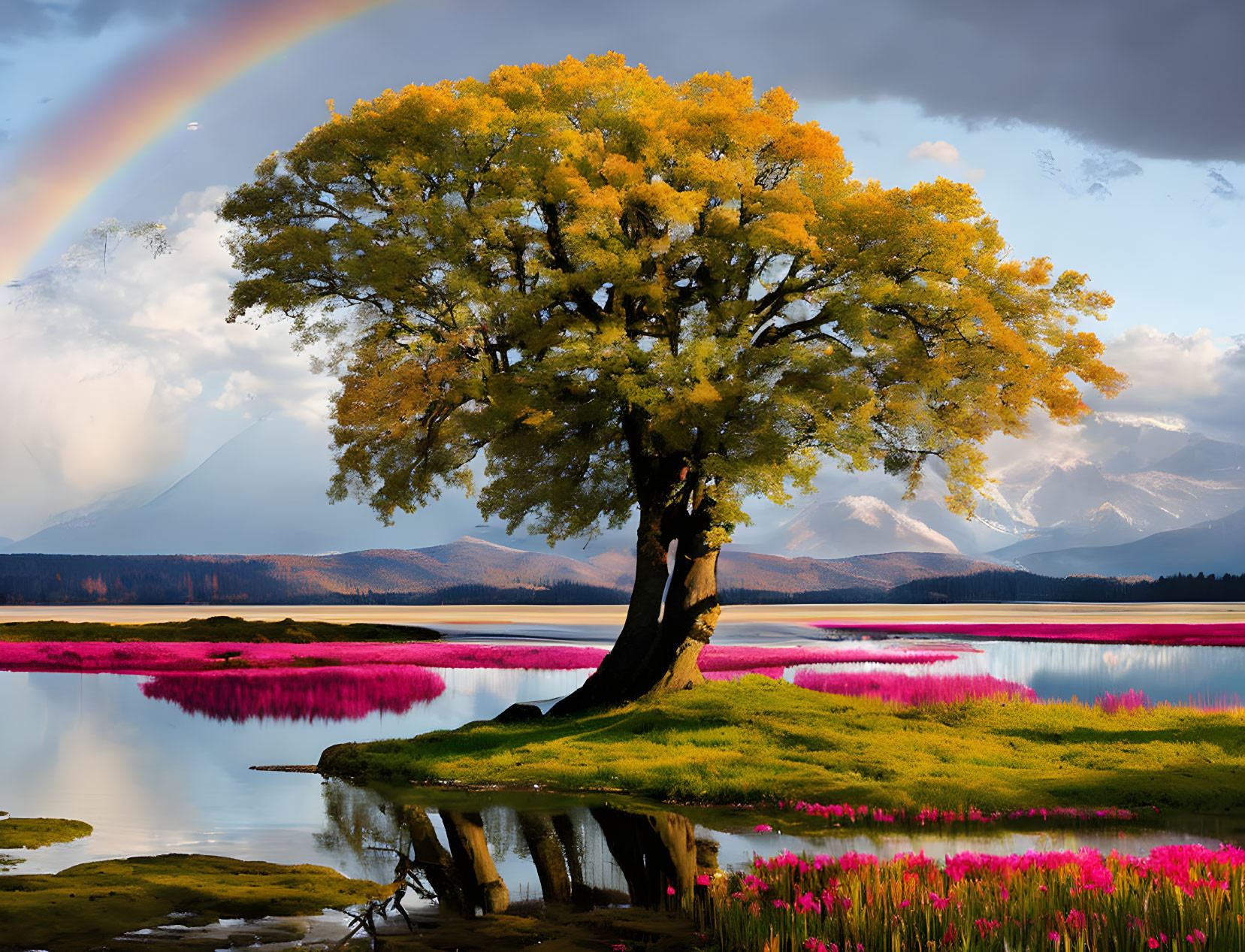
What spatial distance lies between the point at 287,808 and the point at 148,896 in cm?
571

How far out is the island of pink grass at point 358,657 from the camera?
41.7m

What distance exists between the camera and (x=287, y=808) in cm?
1570

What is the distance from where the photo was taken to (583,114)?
24344 mm

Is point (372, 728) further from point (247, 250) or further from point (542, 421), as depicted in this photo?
point (247, 250)

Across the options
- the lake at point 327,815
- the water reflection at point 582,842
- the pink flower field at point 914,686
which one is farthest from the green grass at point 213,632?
the water reflection at point 582,842

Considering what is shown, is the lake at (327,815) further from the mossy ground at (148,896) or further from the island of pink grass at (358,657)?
the island of pink grass at (358,657)

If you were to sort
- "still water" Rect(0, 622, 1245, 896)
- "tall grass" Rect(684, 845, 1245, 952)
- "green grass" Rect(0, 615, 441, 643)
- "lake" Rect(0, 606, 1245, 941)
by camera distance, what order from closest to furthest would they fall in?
"tall grass" Rect(684, 845, 1245, 952) < "lake" Rect(0, 606, 1245, 941) < "still water" Rect(0, 622, 1245, 896) < "green grass" Rect(0, 615, 441, 643)

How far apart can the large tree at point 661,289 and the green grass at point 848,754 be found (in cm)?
371

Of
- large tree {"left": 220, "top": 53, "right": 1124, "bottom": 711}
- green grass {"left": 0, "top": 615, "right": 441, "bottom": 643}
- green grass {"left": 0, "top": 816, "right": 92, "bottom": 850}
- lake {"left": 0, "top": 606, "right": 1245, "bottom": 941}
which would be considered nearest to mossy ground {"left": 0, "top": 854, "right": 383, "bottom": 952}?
lake {"left": 0, "top": 606, "right": 1245, "bottom": 941}

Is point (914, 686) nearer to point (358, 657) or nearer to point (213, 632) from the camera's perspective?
point (358, 657)

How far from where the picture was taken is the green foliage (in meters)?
22.9

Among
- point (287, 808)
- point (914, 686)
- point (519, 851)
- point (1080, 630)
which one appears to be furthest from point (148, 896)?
point (1080, 630)

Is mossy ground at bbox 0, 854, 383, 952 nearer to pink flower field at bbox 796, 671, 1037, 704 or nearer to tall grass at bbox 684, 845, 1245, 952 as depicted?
tall grass at bbox 684, 845, 1245, 952

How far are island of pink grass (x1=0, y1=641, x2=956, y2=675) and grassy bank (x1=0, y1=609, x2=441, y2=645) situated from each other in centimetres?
435
